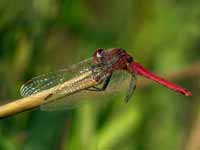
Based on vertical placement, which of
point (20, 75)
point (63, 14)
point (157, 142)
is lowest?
point (157, 142)

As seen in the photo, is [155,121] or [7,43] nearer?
[7,43]

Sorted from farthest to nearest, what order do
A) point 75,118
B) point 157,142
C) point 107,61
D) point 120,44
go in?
1. point 120,44
2. point 157,142
3. point 75,118
4. point 107,61

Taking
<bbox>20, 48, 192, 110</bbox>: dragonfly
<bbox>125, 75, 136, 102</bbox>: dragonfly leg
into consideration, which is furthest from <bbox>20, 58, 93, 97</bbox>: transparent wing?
<bbox>125, 75, 136, 102</bbox>: dragonfly leg

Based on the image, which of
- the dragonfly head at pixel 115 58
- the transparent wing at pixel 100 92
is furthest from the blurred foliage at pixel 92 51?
the dragonfly head at pixel 115 58

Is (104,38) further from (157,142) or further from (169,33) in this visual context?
(157,142)

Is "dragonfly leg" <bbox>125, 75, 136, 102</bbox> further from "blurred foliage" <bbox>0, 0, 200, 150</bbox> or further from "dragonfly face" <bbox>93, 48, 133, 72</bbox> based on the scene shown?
"blurred foliage" <bbox>0, 0, 200, 150</bbox>

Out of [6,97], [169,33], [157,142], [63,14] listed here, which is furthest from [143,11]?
[6,97]

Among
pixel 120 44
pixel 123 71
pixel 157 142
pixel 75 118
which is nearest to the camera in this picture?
pixel 123 71

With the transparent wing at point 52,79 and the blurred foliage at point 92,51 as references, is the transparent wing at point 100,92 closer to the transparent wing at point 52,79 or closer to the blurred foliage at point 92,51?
the transparent wing at point 52,79
